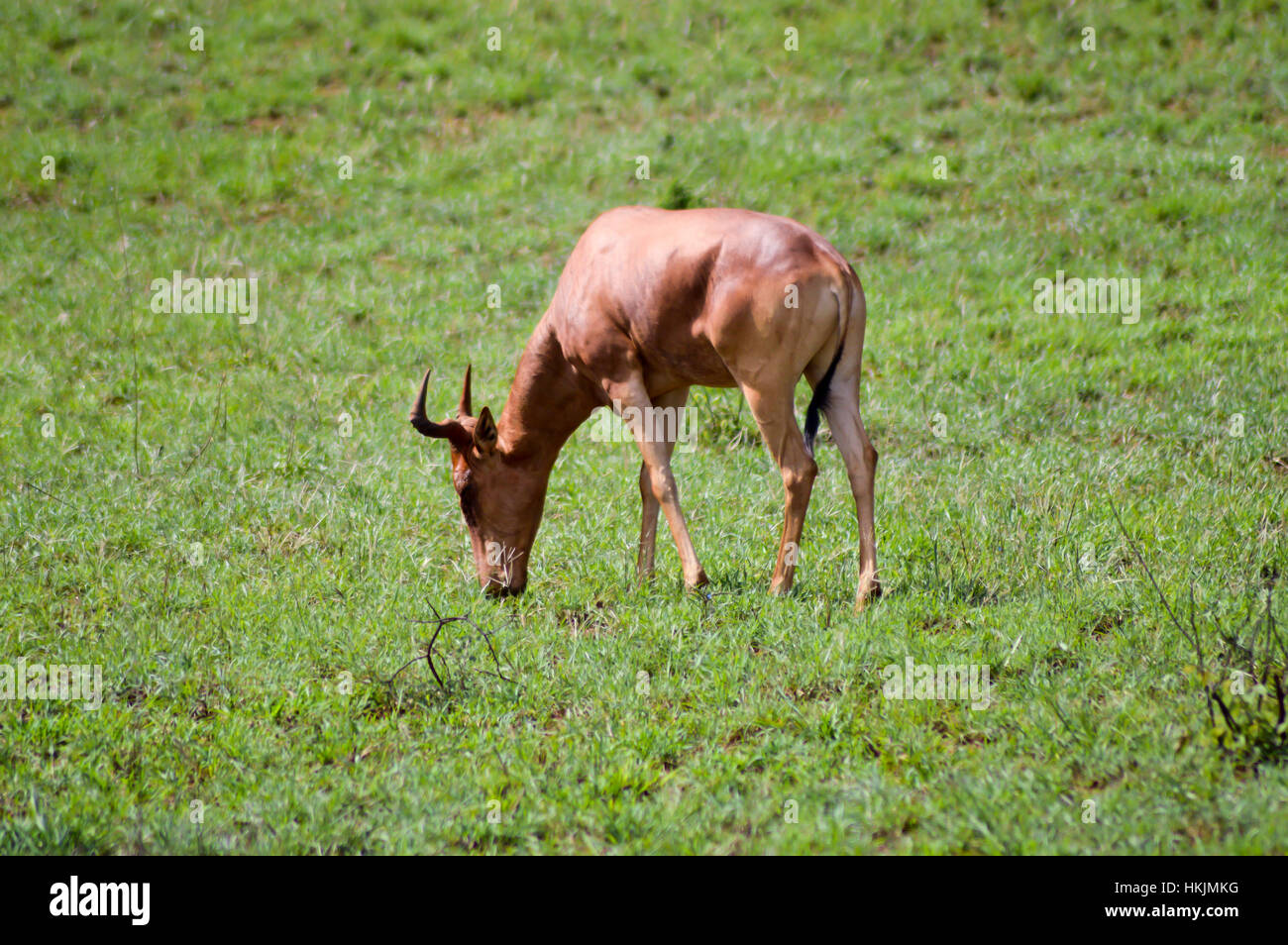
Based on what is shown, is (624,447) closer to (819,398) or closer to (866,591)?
(819,398)

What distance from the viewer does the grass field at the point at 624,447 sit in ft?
13.5

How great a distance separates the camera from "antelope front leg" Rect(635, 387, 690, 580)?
6.30 m

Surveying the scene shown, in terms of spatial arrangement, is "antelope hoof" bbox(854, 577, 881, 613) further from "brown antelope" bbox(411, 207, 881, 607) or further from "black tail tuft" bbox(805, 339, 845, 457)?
"black tail tuft" bbox(805, 339, 845, 457)

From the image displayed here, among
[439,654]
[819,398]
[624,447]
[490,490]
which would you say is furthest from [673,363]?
[624,447]

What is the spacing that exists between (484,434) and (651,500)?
1064 mm

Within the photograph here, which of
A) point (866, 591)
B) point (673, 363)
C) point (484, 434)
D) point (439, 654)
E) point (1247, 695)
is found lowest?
point (1247, 695)

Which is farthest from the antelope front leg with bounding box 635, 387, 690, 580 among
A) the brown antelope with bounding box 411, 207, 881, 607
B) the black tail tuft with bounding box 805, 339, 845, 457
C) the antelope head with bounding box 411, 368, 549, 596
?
the black tail tuft with bounding box 805, 339, 845, 457

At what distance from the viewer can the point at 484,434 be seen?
6.46 meters

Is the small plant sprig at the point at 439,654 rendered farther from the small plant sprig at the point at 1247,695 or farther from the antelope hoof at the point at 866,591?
the small plant sprig at the point at 1247,695

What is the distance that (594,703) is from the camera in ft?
15.8

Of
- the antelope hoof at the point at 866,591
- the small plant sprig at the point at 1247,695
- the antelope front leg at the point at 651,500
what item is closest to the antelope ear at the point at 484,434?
the antelope front leg at the point at 651,500
